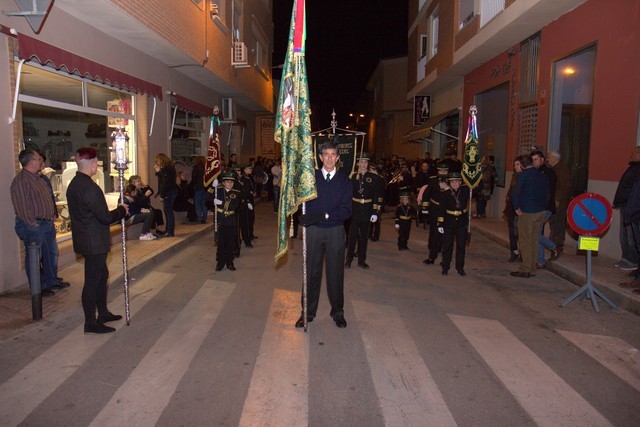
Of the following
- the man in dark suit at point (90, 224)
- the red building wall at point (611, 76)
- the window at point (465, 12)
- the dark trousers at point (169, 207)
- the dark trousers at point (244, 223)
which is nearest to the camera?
the man in dark suit at point (90, 224)

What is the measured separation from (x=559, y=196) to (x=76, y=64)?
30.8ft

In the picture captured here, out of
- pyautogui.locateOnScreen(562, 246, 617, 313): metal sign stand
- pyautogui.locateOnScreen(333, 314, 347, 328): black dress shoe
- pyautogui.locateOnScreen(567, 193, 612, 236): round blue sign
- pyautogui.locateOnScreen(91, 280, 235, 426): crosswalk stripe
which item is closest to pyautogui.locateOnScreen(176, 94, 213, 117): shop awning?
pyautogui.locateOnScreen(91, 280, 235, 426): crosswalk stripe

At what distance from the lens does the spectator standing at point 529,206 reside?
903cm

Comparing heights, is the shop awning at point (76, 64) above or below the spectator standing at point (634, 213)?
above

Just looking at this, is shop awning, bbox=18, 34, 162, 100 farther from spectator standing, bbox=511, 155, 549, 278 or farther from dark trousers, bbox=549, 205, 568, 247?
dark trousers, bbox=549, 205, 568, 247

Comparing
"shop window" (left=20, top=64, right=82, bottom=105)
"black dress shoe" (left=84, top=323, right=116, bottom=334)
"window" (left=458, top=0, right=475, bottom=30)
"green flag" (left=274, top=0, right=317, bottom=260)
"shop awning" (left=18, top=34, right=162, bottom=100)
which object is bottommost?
"black dress shoe" (left=84, top=323, right=116, bottom=334)

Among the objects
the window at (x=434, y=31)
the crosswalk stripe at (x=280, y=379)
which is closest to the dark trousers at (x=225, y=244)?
the crosswalk stripe at (x=280, y=379)

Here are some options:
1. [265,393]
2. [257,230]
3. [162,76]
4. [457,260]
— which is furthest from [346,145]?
[265,393]

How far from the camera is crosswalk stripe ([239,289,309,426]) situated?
412 centimetres

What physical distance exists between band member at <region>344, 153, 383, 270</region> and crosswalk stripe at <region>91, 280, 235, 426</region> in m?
3.34

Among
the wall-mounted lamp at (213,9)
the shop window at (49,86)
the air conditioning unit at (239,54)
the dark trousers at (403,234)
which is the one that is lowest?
the dark trousers at (403,234)

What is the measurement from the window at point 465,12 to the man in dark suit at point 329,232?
13477 millimetres

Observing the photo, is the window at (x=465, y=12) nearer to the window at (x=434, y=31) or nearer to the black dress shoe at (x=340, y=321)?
the window at (x=434, y=31)

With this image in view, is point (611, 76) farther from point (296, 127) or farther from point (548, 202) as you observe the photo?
point (296, 127)
